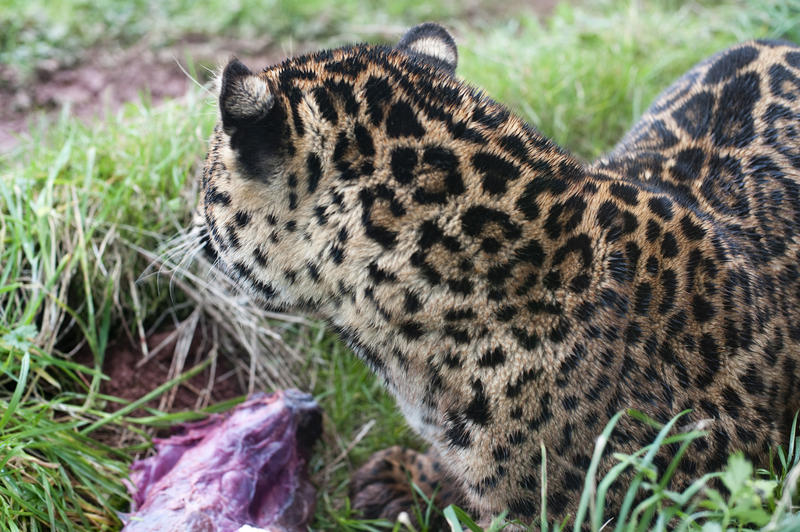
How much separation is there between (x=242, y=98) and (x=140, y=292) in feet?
6.58

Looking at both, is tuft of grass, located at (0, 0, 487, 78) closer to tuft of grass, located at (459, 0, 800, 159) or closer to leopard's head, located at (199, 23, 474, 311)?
tuft of grass, located at (459, 0, 800, 159)

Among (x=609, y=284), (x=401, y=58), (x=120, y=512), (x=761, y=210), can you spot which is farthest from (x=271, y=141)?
(x=761, y=210)

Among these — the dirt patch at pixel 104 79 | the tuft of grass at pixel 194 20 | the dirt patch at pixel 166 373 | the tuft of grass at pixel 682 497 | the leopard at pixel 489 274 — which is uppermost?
the tuft of grass at pixel 194 20

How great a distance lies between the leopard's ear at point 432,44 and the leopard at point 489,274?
323 millimetres

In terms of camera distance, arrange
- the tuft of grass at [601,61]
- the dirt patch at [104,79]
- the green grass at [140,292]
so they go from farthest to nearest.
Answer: the dirt patch at [104,79] → the tuft of grass at [601,61] → the green grass at [140,292]

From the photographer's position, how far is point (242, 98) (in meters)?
2.41

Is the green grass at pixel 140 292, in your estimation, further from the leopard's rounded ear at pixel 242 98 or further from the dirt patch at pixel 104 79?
the dirt patch at pixel 104 79

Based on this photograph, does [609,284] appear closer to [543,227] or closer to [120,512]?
[543,227]

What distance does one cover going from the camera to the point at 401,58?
8.89ft

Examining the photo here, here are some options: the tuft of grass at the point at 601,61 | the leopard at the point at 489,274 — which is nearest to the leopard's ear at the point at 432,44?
the leopard at the point at 489,274

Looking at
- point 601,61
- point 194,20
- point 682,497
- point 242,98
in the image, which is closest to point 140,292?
point 242,98

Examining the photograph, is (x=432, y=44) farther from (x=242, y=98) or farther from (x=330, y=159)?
(x=242, y=98)

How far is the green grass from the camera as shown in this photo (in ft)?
9.99

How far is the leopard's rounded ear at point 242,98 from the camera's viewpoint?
7.91 ft
